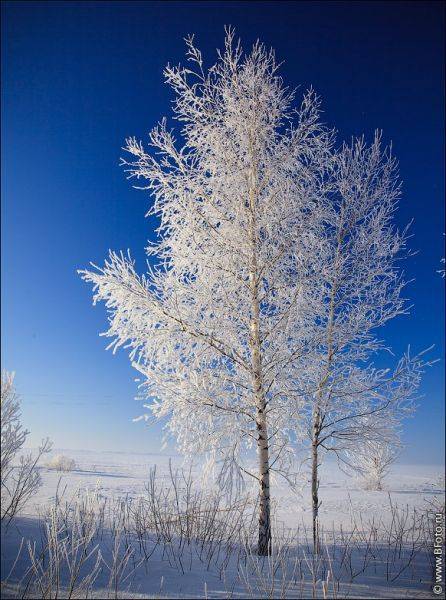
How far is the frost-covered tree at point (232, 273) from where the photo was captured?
4992mm

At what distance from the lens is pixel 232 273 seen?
17.4ft

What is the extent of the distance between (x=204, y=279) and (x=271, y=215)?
1472 millimetres

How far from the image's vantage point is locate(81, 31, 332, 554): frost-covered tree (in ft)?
16.4

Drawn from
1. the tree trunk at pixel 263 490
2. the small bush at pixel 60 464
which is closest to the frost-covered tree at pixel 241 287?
the tree trunk at pixel 263 490

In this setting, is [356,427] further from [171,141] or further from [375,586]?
[171,141]

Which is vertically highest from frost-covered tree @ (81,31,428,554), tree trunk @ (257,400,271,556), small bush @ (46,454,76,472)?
frost-covered tree @ (81,31,428,554)

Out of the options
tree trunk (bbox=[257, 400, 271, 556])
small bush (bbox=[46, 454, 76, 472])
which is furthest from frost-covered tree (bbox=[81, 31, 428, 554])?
small bush (bbox=[46, 454, 76, 472])

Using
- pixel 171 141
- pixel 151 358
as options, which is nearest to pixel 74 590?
pixel 151 358

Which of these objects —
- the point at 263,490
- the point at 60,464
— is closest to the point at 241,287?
the point at 263,490

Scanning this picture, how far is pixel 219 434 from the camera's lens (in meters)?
4.95

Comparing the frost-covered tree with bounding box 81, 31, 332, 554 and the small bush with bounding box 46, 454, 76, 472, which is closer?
the frost-covered tree with bounding box 81, 31, 332, 554

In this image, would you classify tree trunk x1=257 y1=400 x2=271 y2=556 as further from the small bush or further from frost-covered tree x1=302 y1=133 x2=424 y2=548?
the small bush

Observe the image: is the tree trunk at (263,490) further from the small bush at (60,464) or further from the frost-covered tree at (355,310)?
the small bush at (60,464)

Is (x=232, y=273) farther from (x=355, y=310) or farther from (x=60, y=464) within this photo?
(x=60, y=464)
